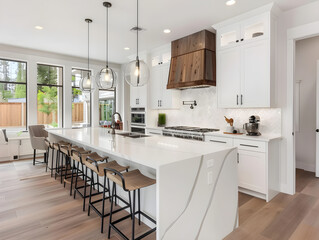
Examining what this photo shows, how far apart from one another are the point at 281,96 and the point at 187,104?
2.15 meters

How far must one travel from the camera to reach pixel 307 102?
4.61 m

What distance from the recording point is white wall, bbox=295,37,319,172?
14.8ft

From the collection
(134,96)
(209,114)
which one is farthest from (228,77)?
(134,96)

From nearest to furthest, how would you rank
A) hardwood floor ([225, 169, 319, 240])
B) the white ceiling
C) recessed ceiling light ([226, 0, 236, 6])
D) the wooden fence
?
hardwood floor ([225, 169, 319, 240]) < recessed ceiling light ([226, 0, 236, 6]) < the white ceiling < the wooden fence

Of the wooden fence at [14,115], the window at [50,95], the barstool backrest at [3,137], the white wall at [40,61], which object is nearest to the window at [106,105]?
the white wall at [40,61]

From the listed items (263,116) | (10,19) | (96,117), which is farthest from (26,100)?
(263,116)

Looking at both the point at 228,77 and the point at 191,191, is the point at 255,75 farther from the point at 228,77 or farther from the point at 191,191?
the point at 191,191

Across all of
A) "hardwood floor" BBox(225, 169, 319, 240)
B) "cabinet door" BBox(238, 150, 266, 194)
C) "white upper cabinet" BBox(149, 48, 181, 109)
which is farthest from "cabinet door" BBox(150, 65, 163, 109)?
"hardwood floor" BBox(225, 169, 319, 240)

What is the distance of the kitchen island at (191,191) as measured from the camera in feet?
5.38

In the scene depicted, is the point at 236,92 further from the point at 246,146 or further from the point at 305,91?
the point at 305,91

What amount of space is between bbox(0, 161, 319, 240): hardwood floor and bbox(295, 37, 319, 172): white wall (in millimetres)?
1006

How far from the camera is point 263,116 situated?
3.67m

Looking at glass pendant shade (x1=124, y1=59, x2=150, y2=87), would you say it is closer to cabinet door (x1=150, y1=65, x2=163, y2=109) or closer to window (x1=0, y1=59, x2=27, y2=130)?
cabinet door (x1=150, y1=65, x2=163, y2=109)

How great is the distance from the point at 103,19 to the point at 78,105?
352 cm
